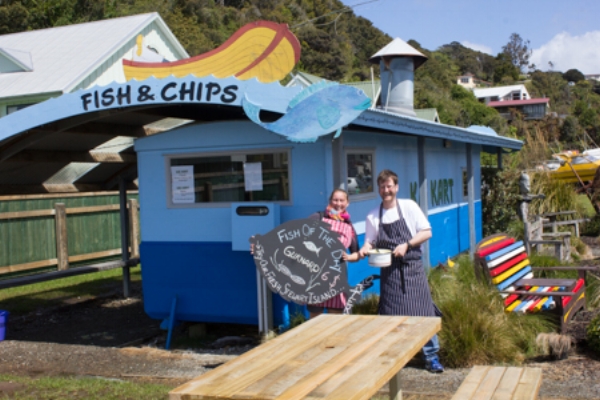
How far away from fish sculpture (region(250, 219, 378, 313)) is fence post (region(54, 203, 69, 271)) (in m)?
8.83

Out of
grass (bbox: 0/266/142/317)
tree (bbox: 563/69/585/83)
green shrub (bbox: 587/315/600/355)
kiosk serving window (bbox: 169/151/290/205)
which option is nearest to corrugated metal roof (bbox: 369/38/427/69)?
kiosk serving window (bbox: 169/151/290/205)

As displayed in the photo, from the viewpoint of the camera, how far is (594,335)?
22.3ft

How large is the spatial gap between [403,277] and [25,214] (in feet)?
34.7

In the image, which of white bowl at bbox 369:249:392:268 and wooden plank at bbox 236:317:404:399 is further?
white bowl at bbox 369:249:392:268

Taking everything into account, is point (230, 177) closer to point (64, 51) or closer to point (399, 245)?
point (399, 245)

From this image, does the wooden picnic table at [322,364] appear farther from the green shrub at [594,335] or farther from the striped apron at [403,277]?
the green shrub at [594,335]

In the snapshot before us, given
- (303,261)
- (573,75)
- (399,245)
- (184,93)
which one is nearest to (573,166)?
(303,261)

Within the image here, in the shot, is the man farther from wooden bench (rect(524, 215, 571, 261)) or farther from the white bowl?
wooden bench (rect(524, 215, 571, 261))

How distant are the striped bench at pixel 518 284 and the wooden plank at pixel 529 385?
2.68 meters

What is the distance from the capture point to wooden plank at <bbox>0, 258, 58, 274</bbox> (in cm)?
1409

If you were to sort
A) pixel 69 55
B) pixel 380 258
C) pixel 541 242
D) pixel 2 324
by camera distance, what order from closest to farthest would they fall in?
1. pixel 380 258
2. pixel 2 324
3. pixel 541 242
4. pixel 69 55

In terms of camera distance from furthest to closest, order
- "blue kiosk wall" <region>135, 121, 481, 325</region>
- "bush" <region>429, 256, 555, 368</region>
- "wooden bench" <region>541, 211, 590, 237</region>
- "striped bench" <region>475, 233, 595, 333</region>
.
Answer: "wooden bench" <region>541, 211, 590, 237</region>, "blue kiosk wall" <region>135, 121, 481, 325</region>, "striped bench" <region>475, 233, 595, 333</region>, "bush" <region>429, 256, 555, 368</region>

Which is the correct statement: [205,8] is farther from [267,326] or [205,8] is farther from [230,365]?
[230,365]

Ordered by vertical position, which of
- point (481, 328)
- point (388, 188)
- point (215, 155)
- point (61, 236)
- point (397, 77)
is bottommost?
point (481, 328)
